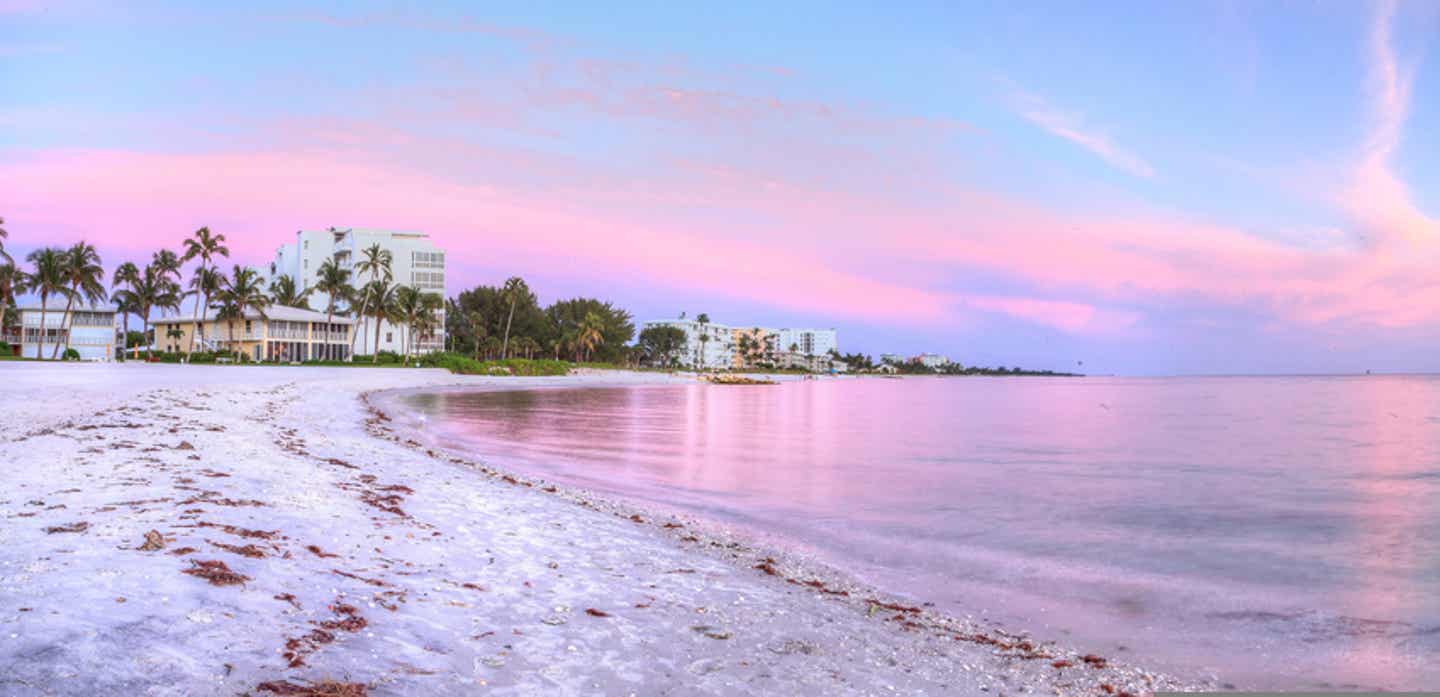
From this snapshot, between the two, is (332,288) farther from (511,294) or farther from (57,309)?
(57,309)

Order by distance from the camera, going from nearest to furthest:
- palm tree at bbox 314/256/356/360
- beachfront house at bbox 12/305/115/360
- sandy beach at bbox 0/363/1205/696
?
sandy beach at bbox 0/363/1205/696 → palm tree at bbox 314/256/356/360 → beachfront house at bbox 12/305/115/360

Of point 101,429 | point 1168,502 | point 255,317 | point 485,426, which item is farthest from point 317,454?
point 255,317

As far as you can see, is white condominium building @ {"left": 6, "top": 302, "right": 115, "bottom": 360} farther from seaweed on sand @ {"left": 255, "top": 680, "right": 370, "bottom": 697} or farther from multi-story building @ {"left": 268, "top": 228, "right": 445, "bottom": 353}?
seaweed on sand @ {"left": 255, "top": 680, "right": 370, "bottom": 697}

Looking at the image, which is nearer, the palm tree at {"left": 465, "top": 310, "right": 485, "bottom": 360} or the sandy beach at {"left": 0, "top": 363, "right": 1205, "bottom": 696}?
the sandy beach at {"left": 0, "top": 363, "right": 1205, "bottom": 696}

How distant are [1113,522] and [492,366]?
78.6m

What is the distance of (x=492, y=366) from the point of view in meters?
85.6

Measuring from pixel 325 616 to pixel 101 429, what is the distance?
504 inches

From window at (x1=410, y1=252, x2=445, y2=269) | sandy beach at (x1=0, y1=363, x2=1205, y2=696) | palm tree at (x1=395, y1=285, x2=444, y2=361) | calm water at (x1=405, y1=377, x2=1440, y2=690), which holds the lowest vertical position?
calm water at (x1=405, y1=377, x2=1440, y2=690)

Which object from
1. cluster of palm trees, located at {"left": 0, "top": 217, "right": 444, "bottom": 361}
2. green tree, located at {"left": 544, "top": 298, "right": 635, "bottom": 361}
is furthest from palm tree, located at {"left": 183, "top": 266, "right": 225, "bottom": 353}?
green tree, located at {"left": 544, "top": 298, "right": 635, "bottom": 361}

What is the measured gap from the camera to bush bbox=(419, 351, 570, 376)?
83938mm

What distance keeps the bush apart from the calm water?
5401cm

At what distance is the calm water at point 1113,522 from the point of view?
752 centimetres

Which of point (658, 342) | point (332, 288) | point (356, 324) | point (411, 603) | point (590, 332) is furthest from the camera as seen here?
point (658, 342)

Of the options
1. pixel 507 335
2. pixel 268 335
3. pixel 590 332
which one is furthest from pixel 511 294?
pixel 268 335
